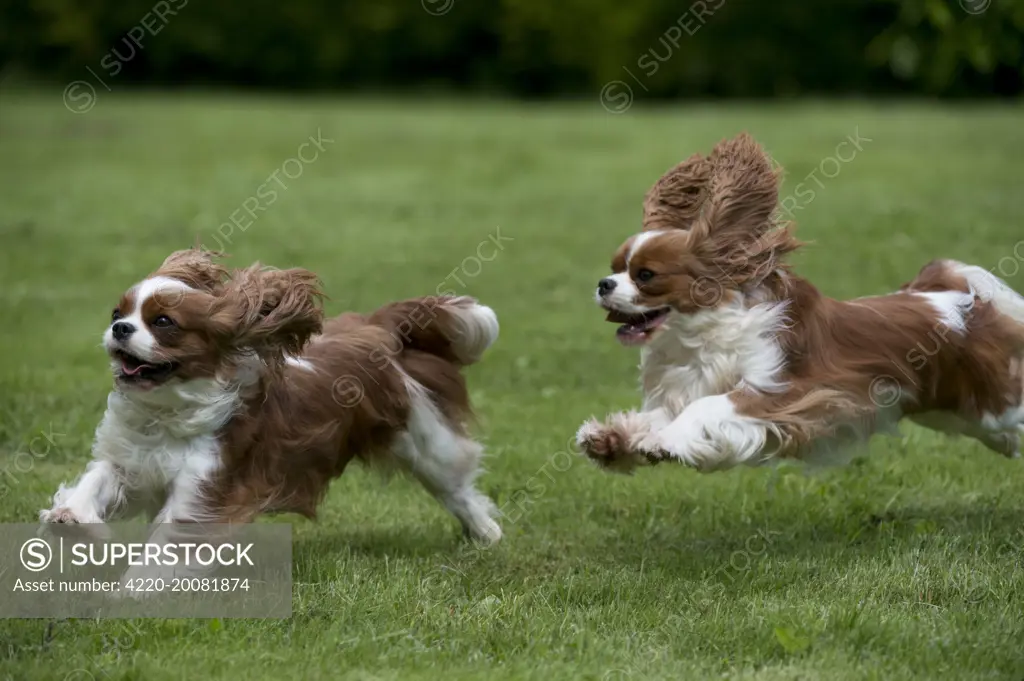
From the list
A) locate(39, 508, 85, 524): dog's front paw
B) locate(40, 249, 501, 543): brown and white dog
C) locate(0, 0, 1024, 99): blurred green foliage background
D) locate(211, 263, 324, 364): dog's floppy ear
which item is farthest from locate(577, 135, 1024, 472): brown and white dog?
locate(0, 0, 1024, 99): blurred green foliage background

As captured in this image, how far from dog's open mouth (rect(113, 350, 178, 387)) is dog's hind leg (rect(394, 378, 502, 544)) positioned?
125cm

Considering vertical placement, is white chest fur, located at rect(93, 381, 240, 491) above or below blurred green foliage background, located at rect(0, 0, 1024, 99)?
below

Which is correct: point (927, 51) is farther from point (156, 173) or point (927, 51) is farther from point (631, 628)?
point (156, 173)

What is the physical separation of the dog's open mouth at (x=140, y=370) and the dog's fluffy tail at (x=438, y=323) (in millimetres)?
1263

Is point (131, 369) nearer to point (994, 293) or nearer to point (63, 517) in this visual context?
point (63, 517)

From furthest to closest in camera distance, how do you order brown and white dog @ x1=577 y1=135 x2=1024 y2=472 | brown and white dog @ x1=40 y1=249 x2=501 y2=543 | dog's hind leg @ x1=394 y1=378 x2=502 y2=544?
dog's hind leg @ x1=394 y1=378 x2=502 y2=544 → brown and white dog @ x1=577 y1=135 x2=1024 y2=472 → brown and white dog @ x1=40 y1=249 x2=501 y2=543

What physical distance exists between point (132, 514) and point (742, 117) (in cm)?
2190

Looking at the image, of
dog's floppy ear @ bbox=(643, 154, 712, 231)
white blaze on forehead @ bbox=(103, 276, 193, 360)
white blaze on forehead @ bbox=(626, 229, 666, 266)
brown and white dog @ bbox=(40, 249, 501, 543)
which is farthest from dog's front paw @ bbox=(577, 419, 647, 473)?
white blaze on forehead @ bbox=(103, 276, 193, 360)

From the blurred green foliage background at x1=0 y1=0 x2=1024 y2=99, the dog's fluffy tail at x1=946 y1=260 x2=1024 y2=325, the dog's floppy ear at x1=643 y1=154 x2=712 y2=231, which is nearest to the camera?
the dog's floppy ear at x1=643 y1=154 x2=712 y2=231

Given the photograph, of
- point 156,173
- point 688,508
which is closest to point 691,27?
point 156,173

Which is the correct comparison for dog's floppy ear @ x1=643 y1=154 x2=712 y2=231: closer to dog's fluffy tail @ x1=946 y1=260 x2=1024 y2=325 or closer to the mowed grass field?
dog's fluffy tail @ x1=946 y1=260 x2=1024 y2=325

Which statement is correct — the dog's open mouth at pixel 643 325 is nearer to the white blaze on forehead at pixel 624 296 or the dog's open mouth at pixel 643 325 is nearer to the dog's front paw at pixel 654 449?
the white blaze on forehead at pixel 624 296

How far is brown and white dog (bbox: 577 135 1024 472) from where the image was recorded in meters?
6.01

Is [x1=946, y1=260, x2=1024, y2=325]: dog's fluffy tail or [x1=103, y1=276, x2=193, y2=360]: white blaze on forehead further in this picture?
[x1=946, y1=260, x2=1024, y2=325]: dog's fluffy tail
